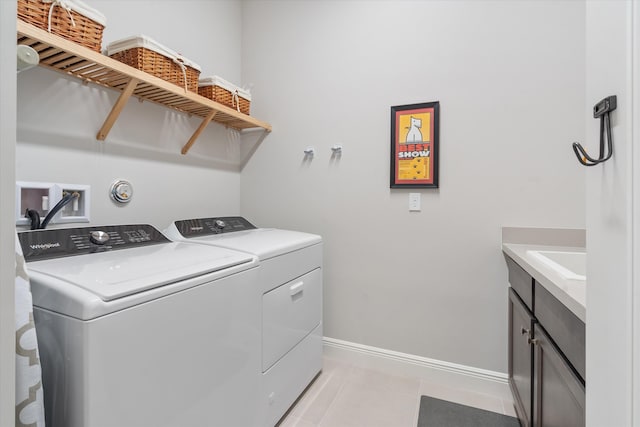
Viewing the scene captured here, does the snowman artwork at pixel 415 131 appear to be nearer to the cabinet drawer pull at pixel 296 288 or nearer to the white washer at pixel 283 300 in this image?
the white washer at pixel 283 300

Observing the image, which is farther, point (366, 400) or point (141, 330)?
point (366, 400)

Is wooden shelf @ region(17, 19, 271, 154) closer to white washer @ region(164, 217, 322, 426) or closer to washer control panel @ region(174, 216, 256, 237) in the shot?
washer control panel @ region(174, 216, 256, 237)

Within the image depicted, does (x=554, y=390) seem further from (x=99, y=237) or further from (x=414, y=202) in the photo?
(x=99, y=237)

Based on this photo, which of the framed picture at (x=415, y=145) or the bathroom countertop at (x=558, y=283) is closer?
the bathroom countertop at (x=558, y=283)

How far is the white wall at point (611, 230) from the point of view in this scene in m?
0.48

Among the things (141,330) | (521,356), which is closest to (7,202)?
(141,330)

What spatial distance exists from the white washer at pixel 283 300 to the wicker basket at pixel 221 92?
0.75 meters

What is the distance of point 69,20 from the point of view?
1165 millimetres

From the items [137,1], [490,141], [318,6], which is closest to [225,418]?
[490,141]

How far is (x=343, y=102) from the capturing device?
7.00ft

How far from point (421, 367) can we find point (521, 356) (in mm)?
665

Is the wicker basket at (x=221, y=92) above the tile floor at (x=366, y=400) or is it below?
above

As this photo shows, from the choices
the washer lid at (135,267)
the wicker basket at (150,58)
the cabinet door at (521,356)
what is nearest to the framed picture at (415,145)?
the cabinet door at (521,356)

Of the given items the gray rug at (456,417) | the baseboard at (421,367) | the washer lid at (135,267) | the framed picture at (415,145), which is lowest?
the gray rug at (456,417)
